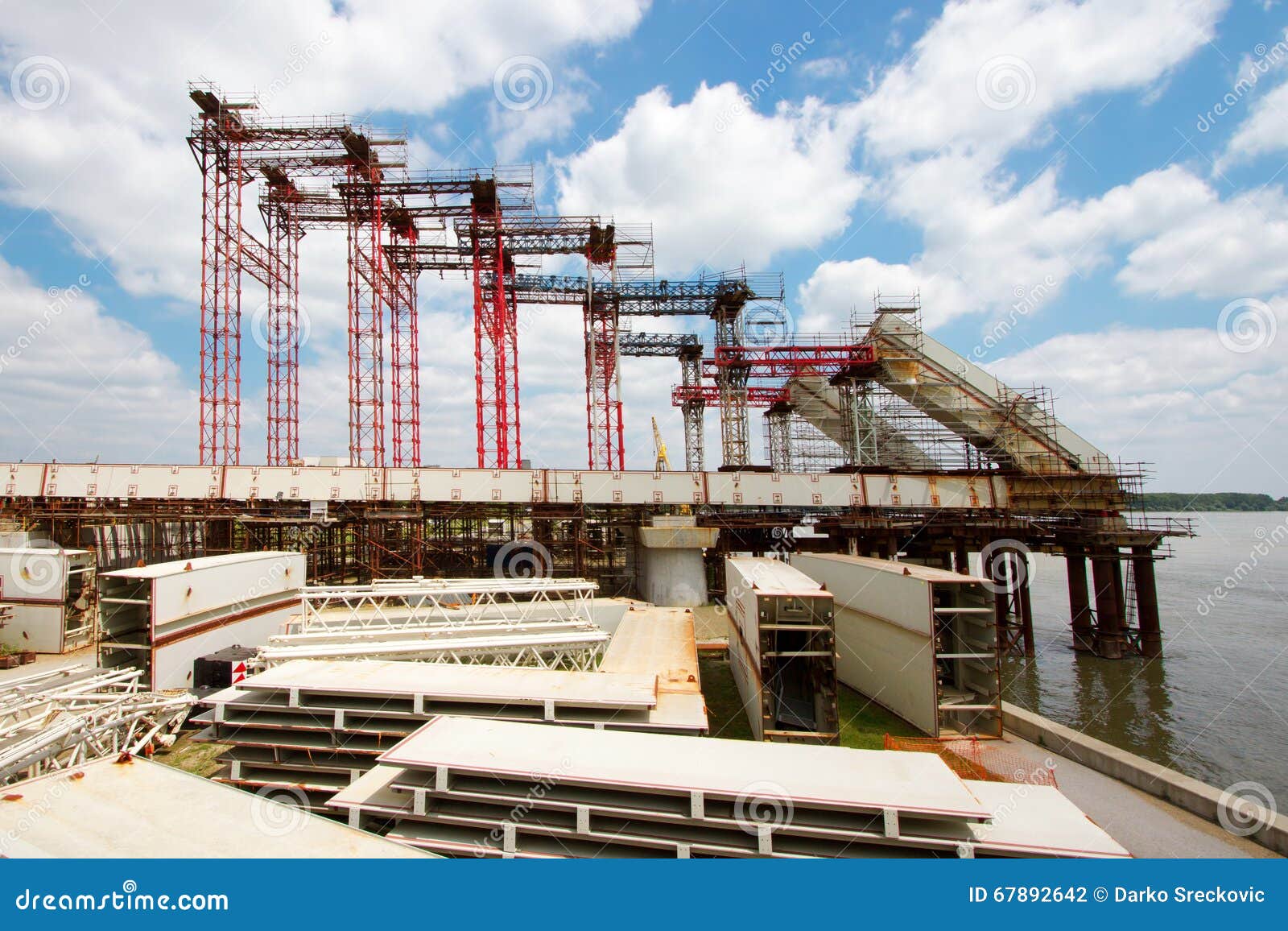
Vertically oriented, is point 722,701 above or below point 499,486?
below

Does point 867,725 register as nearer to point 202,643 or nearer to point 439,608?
point 439,608

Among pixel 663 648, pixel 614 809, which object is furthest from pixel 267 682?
pixel 663 648

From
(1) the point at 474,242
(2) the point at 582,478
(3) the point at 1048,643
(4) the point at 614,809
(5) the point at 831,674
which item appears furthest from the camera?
(1) the point at 474,242

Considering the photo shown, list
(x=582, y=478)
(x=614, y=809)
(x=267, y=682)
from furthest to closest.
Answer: (x=582, y=478) < (x=267, y=682) < (x=614, y=809)

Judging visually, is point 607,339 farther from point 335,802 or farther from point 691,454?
point 335,802

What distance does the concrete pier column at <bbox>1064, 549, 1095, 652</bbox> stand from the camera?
70.5 ft

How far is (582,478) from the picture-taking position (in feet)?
81.9

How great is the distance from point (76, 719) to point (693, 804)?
8.67 metres

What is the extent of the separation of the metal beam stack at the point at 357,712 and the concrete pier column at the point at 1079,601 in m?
20.4

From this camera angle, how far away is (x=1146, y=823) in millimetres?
7879

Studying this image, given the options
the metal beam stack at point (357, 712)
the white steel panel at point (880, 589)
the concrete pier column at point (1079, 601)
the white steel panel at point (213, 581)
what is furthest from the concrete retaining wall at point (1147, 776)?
the white steel panel at point (213, 581)

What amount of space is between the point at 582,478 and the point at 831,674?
53.6 feet

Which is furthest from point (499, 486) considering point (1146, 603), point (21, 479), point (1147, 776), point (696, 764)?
point (1146, 603)

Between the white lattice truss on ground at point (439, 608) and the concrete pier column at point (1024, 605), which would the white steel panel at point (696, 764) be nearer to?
the white lattice truss on ground at point (439, 608)
